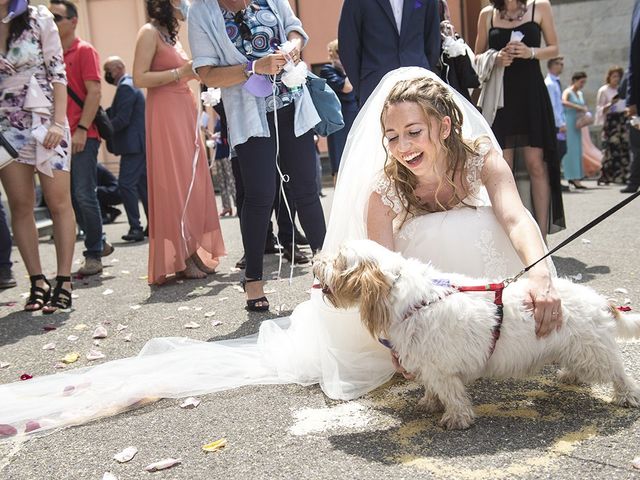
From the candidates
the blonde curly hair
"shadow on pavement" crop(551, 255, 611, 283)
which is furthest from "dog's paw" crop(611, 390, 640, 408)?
"shadow on pavement" crop(551, 255, 611, 283)

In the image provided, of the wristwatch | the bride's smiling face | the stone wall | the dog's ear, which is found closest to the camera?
the dog's ear

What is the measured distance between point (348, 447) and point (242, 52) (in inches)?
113

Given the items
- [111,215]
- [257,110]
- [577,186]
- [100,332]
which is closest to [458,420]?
[257,110]

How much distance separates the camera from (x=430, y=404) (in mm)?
2758

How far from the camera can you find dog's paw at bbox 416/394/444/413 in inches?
108

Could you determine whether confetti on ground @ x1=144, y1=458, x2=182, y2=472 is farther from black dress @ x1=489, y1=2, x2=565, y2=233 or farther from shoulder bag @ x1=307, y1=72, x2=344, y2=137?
black dress @ x1=489, y1=2, x2=565, y2=233

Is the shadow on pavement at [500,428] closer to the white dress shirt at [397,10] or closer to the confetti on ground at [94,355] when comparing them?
the confetti on ground at [94,355]

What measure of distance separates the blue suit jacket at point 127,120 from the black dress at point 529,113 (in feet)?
16.7

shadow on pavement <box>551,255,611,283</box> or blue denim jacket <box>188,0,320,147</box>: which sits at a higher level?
blue denim jacket <box>188,0,320,147</box>

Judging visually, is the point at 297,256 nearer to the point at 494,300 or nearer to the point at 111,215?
the point at 494,300

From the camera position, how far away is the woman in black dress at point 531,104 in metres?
5.38

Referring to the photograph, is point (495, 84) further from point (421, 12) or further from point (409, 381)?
point (409, 381)

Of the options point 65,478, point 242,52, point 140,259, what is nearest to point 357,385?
point 65,478

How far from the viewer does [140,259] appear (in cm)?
750
